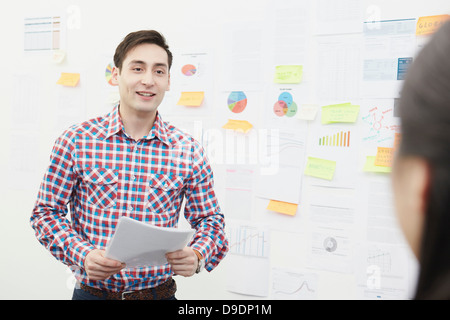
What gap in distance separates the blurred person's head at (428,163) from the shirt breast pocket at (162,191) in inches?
48.8

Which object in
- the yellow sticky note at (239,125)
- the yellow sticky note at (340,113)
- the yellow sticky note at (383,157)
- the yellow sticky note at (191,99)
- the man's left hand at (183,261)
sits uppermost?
the yellow sticky note at (191,99)

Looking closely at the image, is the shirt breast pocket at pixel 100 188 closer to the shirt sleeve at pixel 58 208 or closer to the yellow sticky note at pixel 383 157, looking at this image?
the shirt sleeve at pixel 58 208

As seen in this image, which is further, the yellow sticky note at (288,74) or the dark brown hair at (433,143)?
the yellow sticky note at (288,74)

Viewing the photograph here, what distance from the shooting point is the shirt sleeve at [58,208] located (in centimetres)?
149

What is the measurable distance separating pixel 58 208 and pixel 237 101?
982mm

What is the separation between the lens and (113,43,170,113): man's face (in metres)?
1.63

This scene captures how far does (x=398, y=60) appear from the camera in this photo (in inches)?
75.6

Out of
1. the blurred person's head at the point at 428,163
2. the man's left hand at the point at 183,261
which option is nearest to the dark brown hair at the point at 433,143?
the blurred person's head at the point at 428,163

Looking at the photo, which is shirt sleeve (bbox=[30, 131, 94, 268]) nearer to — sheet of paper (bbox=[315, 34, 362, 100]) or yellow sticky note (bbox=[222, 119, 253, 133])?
yellow sticky note (bbox=[222, 119, 253, 133])

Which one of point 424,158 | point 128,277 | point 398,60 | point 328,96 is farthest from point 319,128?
point 424,158

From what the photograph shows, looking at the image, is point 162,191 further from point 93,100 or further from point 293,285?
point 93,100

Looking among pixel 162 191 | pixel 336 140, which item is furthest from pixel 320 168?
pixel 162 191

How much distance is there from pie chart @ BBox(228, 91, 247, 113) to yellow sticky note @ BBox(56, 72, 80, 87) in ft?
2.81

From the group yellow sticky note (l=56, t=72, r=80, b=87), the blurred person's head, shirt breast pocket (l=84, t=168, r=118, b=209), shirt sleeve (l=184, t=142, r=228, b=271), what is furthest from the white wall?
the blurred person's head
